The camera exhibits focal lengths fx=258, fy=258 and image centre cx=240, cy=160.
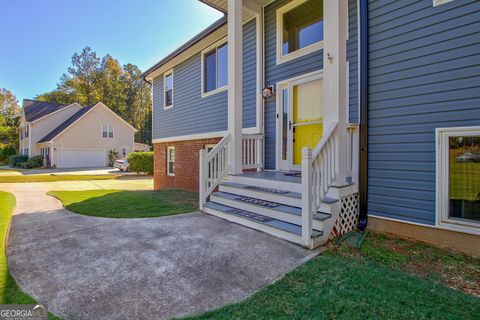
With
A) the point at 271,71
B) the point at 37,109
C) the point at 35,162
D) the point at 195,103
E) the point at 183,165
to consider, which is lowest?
the point at 35,162

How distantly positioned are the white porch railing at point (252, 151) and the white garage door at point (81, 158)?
27.1 m

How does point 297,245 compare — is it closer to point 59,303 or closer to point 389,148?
point 389,148

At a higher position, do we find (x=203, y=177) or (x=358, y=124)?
(x=358, y=124)

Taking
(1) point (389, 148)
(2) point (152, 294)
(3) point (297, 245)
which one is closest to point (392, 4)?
(1) point (389, 148)

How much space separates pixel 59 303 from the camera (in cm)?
215

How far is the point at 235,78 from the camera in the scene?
5426mm

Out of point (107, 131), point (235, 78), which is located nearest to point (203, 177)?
point (235, 78)

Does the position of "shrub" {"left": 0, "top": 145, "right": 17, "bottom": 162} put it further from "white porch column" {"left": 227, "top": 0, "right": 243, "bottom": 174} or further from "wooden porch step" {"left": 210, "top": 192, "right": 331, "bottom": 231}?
"wooden porch step" {"left": 210, "top": 192, "right": 331, "bottom": 231}

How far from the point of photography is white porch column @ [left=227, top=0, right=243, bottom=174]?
5371 mm

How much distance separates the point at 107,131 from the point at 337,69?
1209 inches

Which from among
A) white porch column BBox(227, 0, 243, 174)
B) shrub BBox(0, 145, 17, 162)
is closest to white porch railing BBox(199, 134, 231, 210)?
white porch column BBox(227, 0, 243, 174)

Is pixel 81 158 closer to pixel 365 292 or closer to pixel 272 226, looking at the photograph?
pixel 272 226

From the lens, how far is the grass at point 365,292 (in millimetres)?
2037

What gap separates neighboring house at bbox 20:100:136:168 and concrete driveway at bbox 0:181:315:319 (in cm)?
2641
